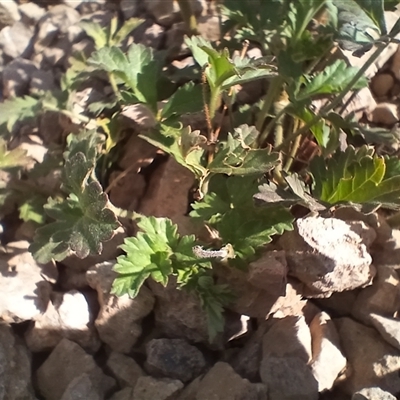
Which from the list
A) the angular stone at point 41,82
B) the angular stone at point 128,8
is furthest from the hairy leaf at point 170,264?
the angular stone at point 128,8

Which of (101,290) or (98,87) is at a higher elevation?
(98,87)

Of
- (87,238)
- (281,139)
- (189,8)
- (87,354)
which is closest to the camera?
(87,238)

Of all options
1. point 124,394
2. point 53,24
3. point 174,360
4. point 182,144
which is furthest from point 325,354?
point 53,24

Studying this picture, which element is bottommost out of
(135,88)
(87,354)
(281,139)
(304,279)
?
(87,354)

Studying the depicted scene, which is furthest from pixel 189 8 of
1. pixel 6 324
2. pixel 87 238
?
pixel 6 324

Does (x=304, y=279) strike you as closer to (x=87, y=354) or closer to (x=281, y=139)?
(x=281, y=139)

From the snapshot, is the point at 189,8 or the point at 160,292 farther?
the point at 189,8

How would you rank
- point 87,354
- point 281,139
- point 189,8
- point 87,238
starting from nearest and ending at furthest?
point 87,238, point 87,354, point 281,139, point 189,8
